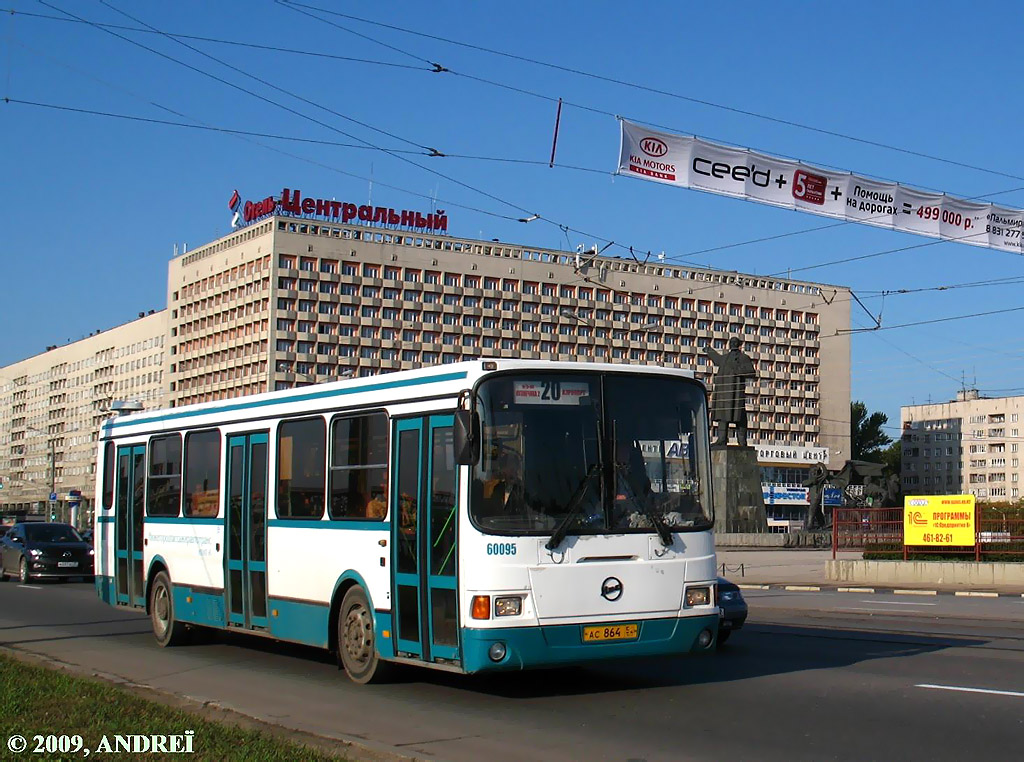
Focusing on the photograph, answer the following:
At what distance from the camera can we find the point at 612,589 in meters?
11.0

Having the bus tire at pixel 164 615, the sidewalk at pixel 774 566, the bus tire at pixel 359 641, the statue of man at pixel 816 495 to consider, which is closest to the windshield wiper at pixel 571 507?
the bus tire at pixel 359 641

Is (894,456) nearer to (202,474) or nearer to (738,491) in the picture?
(738,491)

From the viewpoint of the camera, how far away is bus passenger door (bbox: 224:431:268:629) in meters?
14.2

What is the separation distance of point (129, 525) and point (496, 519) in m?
8.66

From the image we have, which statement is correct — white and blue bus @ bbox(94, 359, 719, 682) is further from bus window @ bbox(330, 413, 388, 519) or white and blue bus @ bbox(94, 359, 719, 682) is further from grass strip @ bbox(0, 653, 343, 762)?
grass strip @ bbox(0, 653, 343, 762)

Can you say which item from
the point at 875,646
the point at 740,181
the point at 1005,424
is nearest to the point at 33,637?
the point at 875,646

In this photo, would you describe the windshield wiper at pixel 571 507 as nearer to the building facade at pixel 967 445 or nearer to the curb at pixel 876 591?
the curb at pixel 876 591

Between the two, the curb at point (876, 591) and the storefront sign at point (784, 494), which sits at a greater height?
the curb at point (876, 591)

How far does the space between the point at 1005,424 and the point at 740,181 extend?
513 feet

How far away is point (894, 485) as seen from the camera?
54906mm

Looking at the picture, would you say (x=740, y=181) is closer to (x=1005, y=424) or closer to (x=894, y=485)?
(x=894, y=485)

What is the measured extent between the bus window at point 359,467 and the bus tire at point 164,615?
15.0ft

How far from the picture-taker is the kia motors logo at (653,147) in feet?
70.6

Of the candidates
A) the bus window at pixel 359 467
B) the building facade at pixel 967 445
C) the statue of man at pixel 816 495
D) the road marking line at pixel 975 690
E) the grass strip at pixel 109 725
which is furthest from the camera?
the building facade at pixel 967 445
